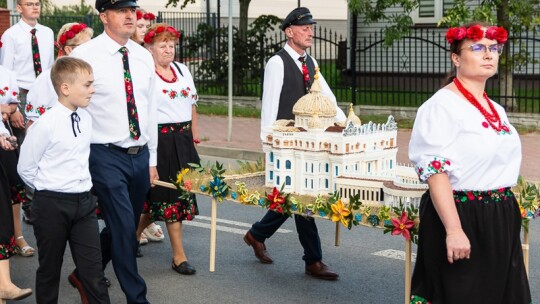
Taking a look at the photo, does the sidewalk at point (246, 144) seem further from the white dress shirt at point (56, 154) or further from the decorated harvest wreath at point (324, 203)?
the white dress shirt at point (56, 154)

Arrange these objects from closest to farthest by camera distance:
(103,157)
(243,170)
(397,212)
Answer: (397,212) → (103,157) → (243,170)

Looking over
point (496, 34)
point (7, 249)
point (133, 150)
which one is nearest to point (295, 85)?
point (133, 150)

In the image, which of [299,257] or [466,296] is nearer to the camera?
[466,296]

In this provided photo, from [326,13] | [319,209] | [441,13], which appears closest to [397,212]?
[319,209]

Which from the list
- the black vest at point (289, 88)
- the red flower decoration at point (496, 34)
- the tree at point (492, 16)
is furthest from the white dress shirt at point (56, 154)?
the tree at point (492, 16)

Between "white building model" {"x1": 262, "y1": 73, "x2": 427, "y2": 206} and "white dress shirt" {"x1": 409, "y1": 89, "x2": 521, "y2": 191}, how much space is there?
4.17 feet

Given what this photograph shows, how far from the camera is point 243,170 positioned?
24.5 feet

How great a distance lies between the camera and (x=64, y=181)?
5.98m

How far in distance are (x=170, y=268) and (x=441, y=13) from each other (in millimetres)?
17818

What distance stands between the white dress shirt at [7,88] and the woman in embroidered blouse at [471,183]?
3.70m

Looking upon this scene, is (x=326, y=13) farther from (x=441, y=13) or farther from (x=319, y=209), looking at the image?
(x=319, y=209)

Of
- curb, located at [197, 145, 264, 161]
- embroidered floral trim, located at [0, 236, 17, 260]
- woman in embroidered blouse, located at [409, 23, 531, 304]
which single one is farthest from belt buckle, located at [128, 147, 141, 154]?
curb, located at [197, 145, 264, 161]

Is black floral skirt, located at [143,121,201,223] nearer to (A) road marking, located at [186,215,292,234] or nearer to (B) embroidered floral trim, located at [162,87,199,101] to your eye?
(B) embroidered floral trim, located at [162,87,199,101]

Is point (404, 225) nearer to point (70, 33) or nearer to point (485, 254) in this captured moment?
point (485, 254)
